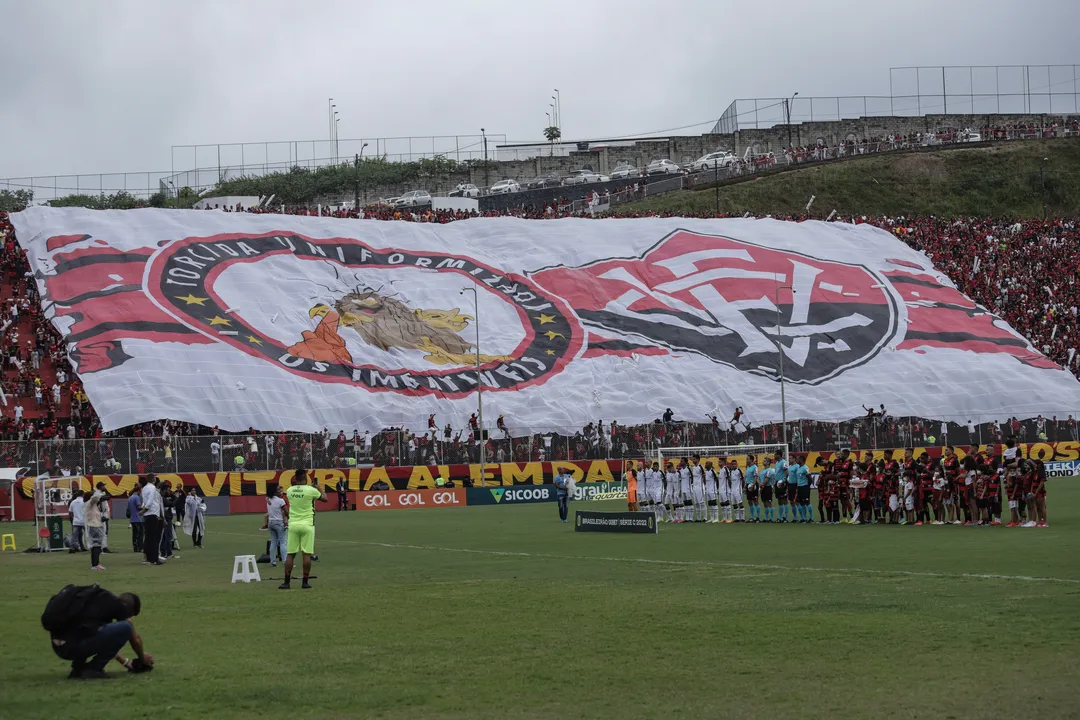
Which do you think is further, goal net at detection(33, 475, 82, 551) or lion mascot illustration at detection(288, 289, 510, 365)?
lion mascot illustration at detection(288, 289, 510, 365)

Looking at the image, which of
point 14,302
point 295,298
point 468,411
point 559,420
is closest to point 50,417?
point 14,302

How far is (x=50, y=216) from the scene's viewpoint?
66.2 metres

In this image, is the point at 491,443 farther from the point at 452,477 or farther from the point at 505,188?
the point at 505,188

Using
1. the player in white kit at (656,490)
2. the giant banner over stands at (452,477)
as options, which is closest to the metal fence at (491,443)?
the giant banner over stands at (452,477)

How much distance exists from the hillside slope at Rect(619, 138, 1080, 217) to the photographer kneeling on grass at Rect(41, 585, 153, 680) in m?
90.5

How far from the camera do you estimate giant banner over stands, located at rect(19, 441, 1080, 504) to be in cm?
4919

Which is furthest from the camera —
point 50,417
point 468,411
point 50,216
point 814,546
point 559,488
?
point 50,216

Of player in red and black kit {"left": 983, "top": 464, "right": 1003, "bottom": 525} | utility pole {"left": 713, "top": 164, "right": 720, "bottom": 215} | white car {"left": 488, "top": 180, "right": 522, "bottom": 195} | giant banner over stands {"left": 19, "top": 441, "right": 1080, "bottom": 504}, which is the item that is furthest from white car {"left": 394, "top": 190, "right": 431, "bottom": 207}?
player in red and black kit {"left": 983, "top": 464, "right": 1003, "bottom": 525}

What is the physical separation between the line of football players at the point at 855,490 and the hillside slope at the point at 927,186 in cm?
6396

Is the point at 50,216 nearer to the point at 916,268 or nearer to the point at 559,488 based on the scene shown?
the point at 559,488

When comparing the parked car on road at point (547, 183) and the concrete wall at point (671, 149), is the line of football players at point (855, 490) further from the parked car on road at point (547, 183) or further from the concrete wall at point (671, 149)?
the concrete wall at point (671, 149)

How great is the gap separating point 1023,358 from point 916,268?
975cm

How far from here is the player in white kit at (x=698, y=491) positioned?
3747 centimetres

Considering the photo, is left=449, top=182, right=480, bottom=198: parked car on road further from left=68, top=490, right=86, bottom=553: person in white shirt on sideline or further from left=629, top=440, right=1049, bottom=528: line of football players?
left=68, top=490, right=86, bottom=553: person in white shirt on sideline
